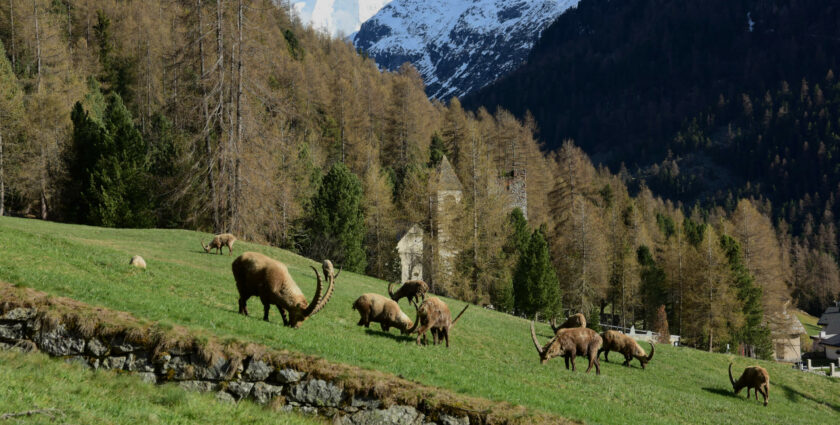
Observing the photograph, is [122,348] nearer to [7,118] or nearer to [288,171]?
[7,118]

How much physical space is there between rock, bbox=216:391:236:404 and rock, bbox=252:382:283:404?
1.42ft

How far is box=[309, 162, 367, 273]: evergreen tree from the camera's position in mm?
55125

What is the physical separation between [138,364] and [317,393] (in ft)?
12.4

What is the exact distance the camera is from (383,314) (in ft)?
60.6

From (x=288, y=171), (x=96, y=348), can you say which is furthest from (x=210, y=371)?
(x=288, y=171)

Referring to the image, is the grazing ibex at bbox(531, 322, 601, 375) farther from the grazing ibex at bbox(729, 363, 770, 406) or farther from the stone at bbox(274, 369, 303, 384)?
the stone at bbox(274, 369, 303, 384)

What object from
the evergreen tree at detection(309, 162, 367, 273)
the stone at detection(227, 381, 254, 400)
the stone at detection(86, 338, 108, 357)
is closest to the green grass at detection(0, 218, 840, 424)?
the stone at detection(227, 381, 254, 400)

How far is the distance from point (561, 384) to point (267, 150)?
33.5 m

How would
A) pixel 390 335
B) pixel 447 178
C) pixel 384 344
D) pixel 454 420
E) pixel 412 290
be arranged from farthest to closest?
pixel 447 178
pixel 412 290
pixel 390 335
pixel 384 344
pixel 454 420

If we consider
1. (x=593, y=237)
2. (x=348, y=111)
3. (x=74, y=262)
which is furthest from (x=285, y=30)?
(x=74, y=262)

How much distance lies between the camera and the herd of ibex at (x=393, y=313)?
14.2m

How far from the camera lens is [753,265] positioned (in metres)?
77.1

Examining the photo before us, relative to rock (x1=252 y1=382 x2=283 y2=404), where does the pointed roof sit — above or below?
above

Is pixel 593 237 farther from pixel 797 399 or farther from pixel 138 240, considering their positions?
pixel 138 240
